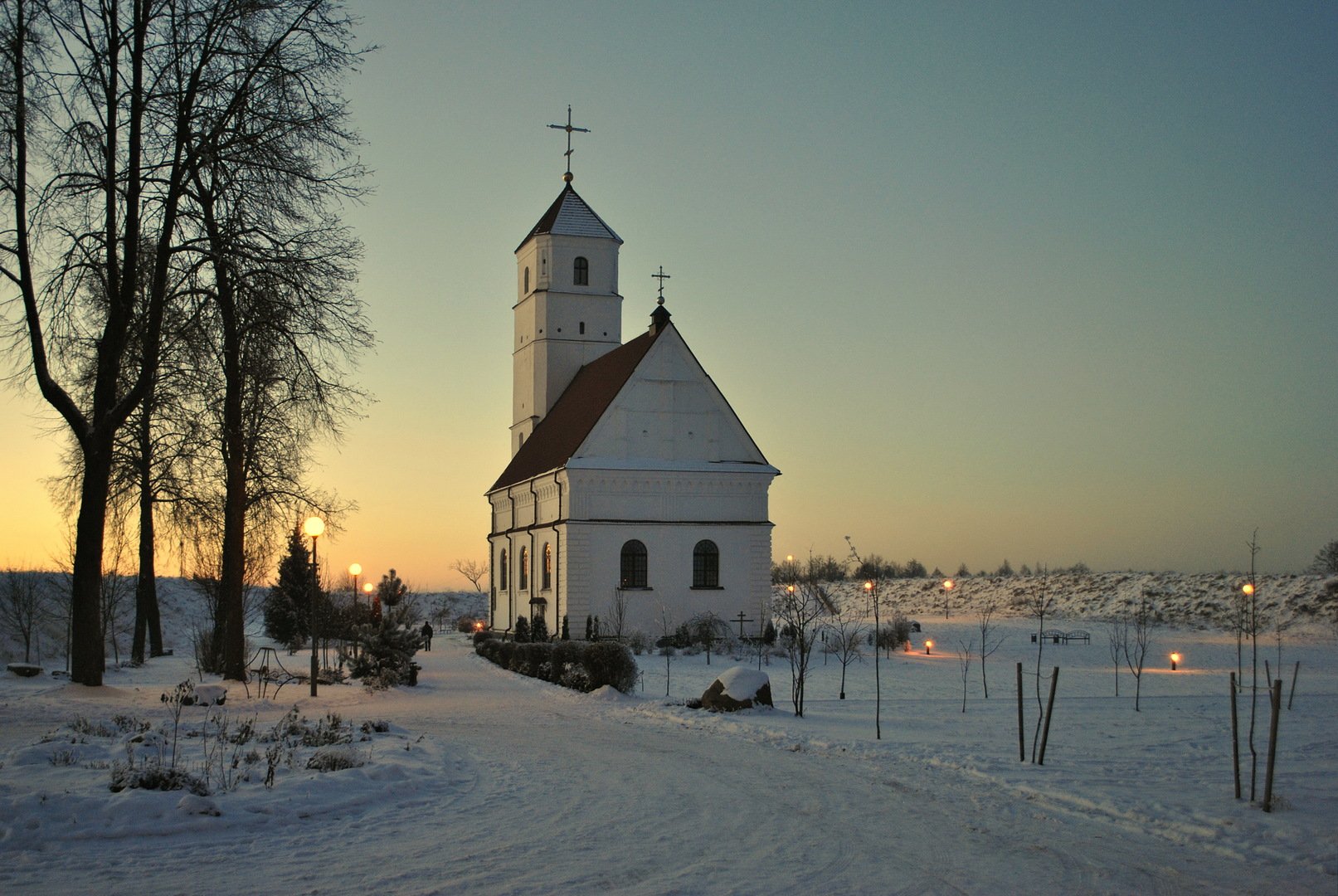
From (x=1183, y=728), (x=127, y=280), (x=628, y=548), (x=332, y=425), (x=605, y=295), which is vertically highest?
(x=605, y=295)

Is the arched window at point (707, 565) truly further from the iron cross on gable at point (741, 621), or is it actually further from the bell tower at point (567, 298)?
the bell tower at point (567, 298)

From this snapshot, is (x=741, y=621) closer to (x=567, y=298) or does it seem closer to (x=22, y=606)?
(x=567, y=298)

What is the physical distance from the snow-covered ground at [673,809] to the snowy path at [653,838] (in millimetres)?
31

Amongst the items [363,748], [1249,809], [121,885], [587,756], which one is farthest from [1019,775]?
[121,885]

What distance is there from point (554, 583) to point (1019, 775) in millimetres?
A: 29220

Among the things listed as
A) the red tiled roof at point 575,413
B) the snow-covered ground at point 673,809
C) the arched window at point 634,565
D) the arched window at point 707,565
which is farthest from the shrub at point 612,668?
the arched window at point 707,565

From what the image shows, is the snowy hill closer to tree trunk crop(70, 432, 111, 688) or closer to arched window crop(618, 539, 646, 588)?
arched window crop(618, 539, 646, 588)

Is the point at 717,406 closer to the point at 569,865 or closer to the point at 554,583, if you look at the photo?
the point at 554,583

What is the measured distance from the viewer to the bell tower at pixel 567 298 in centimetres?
4909

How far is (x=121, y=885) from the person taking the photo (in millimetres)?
7098

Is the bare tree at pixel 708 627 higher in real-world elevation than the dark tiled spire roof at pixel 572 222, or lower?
lower

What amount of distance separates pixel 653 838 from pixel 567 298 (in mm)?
41849

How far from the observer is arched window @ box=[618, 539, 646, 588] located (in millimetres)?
39219

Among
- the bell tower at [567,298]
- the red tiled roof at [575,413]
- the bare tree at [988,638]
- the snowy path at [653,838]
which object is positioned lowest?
the bare tree at [988,638]
